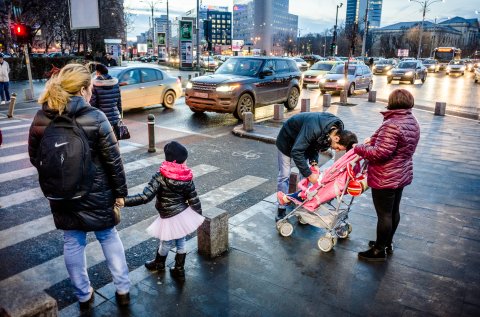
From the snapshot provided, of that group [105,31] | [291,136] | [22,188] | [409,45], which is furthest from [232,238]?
[409,45]

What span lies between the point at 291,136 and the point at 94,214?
2.56 metres

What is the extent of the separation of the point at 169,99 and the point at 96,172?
42.0ft

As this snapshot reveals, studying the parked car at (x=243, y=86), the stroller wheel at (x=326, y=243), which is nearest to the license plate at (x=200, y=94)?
the parked car at (x=243, y=86)

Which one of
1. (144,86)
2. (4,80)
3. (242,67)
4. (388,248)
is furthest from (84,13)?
(388,248)

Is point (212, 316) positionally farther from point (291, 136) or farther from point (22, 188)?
point (22, 188)

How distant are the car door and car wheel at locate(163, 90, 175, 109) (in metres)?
1.18

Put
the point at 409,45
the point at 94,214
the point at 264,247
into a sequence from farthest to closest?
the point at 409,45 → the point at 264,247 → the point at 94,214

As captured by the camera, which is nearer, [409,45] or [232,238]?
[232,238]

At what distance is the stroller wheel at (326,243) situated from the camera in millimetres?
4356

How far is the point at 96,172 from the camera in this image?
2.95 metres

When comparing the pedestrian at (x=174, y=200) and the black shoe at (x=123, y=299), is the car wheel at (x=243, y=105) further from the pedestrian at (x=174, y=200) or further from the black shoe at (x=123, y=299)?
the black shoe at (x=123, y=299)

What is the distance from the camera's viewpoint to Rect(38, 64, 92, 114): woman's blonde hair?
2.76m

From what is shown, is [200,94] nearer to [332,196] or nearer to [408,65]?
[332,196]

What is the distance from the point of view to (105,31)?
49.6m
